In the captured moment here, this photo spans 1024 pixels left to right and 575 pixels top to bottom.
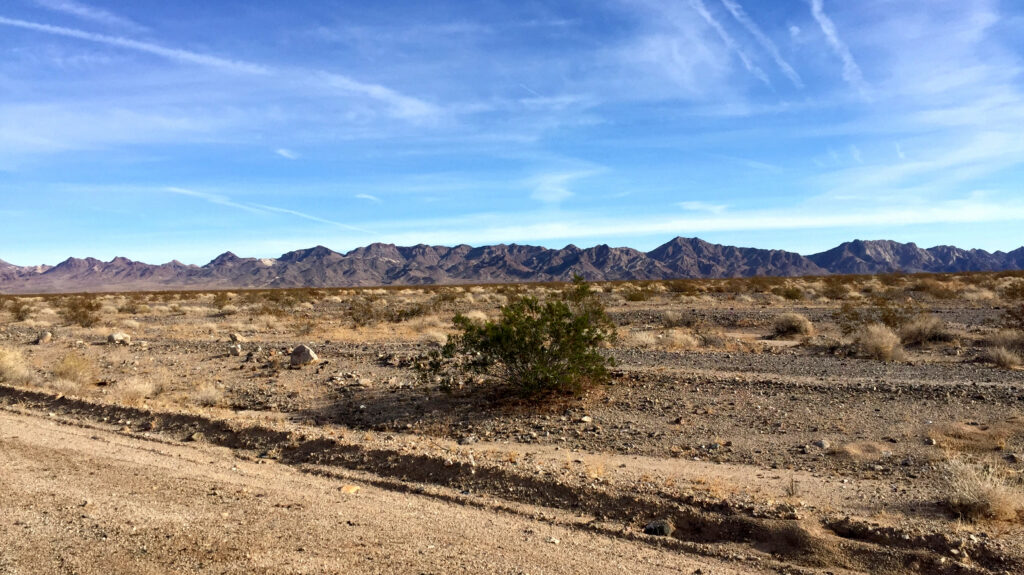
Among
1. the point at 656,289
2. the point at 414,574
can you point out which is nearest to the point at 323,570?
the point at 414,574

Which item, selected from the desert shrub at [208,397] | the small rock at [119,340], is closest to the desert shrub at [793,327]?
the desert shrub at [208,397]

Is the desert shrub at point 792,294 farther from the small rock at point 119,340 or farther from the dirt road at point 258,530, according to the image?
the dirt road at point 258,530

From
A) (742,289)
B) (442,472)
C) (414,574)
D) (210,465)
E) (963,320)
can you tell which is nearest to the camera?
(414,574)

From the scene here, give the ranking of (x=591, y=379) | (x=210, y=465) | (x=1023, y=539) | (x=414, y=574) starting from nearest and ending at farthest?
(x=414, y=574) < (x=1023, y=539) < (x=210, y=465) < (x=591, y=379)

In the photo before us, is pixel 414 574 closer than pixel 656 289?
Yes

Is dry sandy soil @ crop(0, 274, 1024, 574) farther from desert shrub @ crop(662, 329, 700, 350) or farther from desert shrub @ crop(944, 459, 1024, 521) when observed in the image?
desert shrub @ crop(662, 329, 700, 350)

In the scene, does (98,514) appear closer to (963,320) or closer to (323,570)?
(323,570)

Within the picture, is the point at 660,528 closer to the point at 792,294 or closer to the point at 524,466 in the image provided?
the point at 524,466

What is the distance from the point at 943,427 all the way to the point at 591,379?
5.84 metres

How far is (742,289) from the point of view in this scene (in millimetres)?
50969

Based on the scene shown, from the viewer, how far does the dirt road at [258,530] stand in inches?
216

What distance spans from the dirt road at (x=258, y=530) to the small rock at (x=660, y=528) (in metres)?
0.28

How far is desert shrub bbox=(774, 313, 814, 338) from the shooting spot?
75.4 ft

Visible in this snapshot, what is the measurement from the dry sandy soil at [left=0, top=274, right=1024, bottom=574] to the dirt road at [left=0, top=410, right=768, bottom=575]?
29 millimetres
